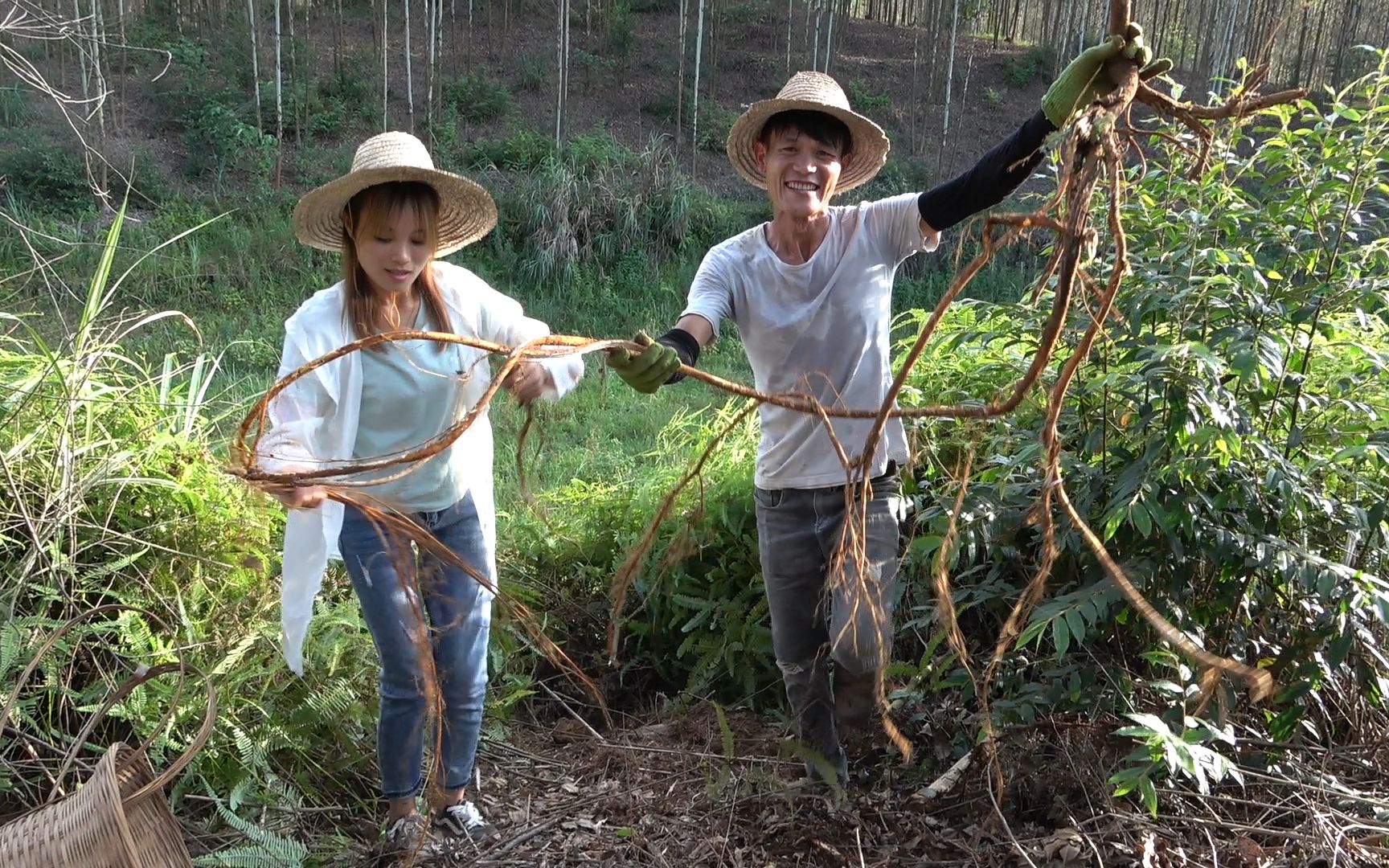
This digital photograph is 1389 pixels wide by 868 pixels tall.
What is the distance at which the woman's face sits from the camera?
1.91m

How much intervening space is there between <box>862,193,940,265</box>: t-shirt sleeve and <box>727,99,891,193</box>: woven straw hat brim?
0.10m

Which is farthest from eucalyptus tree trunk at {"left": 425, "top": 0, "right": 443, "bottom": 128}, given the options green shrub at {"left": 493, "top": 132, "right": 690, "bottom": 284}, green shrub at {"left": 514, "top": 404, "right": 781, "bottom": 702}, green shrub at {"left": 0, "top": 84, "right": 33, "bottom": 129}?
green shrub at {"left": 514, "top": 404, "right": 781, "bottom": 702}

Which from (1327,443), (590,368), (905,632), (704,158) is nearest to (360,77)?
(704,158)

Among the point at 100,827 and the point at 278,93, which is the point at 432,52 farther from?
the point at 100,827

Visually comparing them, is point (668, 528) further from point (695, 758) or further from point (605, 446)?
point (605, 446)

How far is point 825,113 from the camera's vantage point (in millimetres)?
2064

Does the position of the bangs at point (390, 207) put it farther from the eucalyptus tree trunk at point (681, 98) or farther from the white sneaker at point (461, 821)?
the eucalyptus tree trunk at point (681, 98)

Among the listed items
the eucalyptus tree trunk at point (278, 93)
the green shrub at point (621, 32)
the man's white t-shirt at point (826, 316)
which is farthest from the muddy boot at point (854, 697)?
the green shrub at point (621, 32)

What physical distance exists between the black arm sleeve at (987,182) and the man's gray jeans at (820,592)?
1.81ft

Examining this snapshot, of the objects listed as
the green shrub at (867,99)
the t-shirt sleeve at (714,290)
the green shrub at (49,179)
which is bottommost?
the green shrub at (49,179)

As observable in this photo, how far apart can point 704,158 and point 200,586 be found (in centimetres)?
872

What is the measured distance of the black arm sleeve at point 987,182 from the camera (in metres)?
1.75

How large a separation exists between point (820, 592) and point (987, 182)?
914mm

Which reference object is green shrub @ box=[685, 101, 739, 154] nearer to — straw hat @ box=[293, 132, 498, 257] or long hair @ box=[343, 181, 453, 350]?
straw hat @ box=[293, 132, 498, 257]
